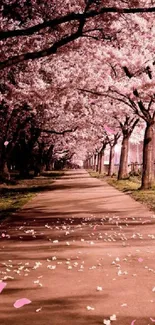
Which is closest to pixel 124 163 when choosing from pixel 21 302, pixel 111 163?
pixel 111 163

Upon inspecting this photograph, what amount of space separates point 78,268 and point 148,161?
637 inches

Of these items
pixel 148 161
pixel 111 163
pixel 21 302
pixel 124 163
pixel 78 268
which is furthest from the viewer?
pixel 111 163

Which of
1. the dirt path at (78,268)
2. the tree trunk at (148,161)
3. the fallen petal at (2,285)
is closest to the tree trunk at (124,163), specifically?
the tree trunk at (148,161)

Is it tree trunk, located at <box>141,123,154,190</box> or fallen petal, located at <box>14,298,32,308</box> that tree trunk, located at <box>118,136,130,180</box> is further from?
fallen petal, located at <box>14,298,32,308</box>

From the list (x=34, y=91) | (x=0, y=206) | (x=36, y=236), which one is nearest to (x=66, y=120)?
(x=34, y=91)

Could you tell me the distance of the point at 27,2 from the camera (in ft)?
39.9

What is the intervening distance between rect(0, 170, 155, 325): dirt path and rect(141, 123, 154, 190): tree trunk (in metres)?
9.61

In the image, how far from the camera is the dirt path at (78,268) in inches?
195

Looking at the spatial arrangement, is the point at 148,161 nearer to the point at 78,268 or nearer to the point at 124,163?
the point at 124,163

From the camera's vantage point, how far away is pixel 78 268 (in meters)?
7.07

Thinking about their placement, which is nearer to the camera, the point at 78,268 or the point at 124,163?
the point at 78,268

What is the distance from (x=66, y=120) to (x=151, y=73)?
1584 cm

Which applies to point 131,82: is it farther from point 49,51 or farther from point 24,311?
point 24,311

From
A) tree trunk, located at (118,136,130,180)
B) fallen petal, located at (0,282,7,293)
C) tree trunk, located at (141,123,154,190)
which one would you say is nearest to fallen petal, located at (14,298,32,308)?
fallen petal, located at (0,282,7,293)
